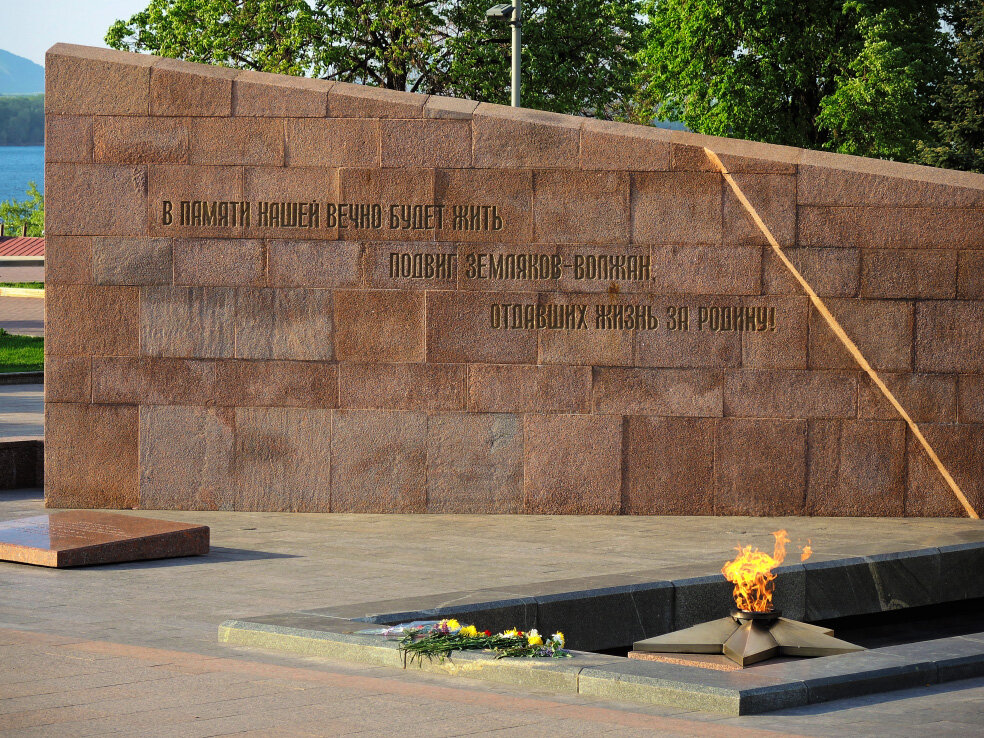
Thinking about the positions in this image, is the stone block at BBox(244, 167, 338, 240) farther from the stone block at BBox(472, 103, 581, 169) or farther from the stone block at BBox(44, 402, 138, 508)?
the stone block at BBox(44, 402, 138, 508)

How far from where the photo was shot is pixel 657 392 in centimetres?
1157

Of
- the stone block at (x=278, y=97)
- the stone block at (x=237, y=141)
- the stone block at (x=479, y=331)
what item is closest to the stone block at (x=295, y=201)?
the stone block at (x=237, y=141)

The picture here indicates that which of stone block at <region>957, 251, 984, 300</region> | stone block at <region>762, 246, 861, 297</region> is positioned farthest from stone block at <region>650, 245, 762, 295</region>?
stone block at <region>957, 251, 984, 300</region>

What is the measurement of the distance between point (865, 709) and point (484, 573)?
132 inches

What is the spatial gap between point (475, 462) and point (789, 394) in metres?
2.50

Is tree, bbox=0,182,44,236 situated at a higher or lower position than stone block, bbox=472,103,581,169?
higher

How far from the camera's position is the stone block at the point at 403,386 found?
11656mm

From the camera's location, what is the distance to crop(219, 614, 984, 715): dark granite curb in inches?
234

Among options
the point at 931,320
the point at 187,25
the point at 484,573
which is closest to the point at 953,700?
the point at 484,573

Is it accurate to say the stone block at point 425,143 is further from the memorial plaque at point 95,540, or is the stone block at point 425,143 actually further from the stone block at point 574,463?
the memorial plaque at point 95,540

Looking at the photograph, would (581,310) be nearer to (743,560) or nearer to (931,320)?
(931,320)

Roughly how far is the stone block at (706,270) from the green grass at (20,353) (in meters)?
18.0

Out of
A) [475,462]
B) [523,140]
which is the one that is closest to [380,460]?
[475,462]

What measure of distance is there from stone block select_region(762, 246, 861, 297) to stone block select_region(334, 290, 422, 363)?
2.77 meters
